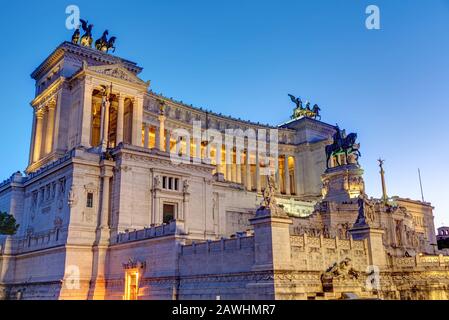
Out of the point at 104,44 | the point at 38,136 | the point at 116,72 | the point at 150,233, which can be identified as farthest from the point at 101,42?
the point at 150,233

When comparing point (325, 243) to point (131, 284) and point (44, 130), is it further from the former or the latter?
point (44, 130)

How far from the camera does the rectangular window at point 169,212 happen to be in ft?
175

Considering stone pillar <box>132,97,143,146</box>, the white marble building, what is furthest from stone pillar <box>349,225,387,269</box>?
stone pillar <box>132,97,143,146</box>

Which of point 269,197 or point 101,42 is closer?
point 269,197

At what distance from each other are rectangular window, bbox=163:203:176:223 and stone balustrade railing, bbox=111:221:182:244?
724 cm

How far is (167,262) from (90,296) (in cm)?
1198

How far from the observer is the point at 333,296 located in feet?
107

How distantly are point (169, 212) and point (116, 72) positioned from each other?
30.2 metres

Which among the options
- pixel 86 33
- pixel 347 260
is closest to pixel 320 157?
pixel 86 33

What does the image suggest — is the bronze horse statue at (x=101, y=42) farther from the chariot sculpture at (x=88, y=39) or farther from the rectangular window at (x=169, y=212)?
the rectangular window at (x=169, y=212)

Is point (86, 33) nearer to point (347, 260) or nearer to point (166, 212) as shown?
point (166, 212)

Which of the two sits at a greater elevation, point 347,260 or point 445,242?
point 445,242

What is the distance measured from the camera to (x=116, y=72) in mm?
73062

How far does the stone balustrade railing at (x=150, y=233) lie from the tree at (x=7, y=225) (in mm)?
15277
